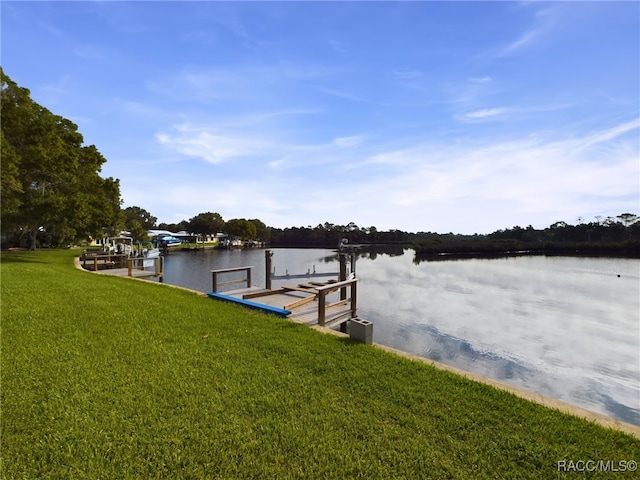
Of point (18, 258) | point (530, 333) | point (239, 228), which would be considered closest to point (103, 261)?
point (18, 258)

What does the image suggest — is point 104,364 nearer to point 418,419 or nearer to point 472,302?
point 418,419

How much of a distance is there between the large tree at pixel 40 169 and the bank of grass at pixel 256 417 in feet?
41.9

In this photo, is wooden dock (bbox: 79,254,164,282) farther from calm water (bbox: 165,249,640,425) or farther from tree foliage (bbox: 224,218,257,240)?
tree foliage (bbox: 224,218,257,240)

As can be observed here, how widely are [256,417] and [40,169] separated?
19685 millimetres

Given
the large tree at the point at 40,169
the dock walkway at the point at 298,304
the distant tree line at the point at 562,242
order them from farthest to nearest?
1. the distant tree line at the point at 562,242
2. the large tree at the point at 40,169
3. the dock walkway at the point at 298,304

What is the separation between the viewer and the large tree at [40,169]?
1424 cm

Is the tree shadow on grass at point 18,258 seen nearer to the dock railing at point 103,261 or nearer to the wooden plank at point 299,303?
the dock railing at point 103,261

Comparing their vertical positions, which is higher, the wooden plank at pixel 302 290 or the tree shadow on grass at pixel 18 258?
the tree shadow on grass at pixel 18 258

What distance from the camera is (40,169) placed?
643 inches

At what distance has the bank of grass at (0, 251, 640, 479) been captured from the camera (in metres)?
2.66

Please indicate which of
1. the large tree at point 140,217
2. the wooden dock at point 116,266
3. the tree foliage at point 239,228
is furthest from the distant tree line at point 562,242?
the large tree at point 140,217

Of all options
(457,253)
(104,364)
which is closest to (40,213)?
(104,364)

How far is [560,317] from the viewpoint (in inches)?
528

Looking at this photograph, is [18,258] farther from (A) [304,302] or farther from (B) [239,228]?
(B) [239,228]
